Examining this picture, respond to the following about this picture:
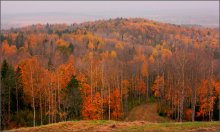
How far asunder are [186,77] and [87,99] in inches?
559

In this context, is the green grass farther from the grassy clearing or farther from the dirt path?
the dirt path

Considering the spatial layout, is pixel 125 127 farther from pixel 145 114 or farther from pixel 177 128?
pixel 145 114

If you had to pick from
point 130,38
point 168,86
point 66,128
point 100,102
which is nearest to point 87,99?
point 100,102

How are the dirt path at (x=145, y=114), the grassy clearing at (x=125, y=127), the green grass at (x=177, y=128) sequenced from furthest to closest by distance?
1. the dirt path at (x=145, y=114)
2. the grassy clearing at (x=125, y=127)
3. the green grass at (x=177, y=128)

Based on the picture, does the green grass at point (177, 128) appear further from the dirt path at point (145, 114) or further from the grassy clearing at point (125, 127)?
the dirt path at point (145, 114)

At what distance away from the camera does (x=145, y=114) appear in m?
55.9

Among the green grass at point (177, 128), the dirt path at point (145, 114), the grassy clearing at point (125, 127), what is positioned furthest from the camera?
the dirt path at point (145, 114)

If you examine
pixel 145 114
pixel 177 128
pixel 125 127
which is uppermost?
pixel 177 128

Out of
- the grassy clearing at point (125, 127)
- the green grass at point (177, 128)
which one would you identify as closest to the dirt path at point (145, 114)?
the grassy clearing at point (125, 127)

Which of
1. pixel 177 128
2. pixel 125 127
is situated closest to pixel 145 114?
pixel 125 127

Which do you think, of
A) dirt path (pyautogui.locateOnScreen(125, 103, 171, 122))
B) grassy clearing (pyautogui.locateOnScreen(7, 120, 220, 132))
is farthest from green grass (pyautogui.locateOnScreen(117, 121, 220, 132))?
dirt path (pyautogui.locateOnScreen(125, 103, 171, 122))

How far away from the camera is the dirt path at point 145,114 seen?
5212cm

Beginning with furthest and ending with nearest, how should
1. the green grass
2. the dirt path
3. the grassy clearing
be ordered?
the dirt path, the grassy clearing, the green grass

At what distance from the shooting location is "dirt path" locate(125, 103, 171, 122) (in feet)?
171
